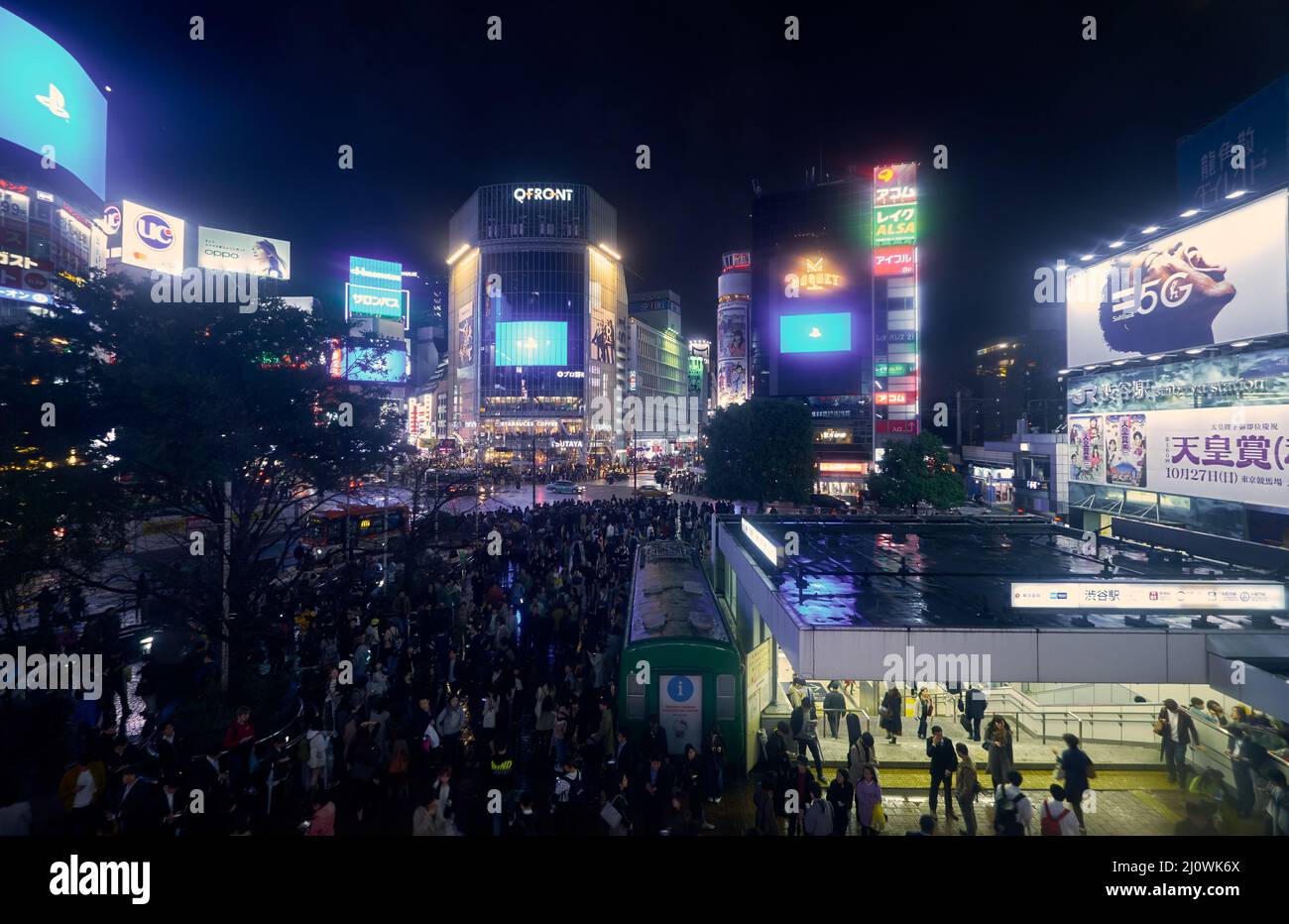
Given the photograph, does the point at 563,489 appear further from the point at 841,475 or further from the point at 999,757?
Result: the point at 999,757

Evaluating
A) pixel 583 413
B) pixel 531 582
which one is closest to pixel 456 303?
pixel 583 413

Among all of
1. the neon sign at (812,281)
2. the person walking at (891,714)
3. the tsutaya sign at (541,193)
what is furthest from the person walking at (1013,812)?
the tsutaya sign at (541,193)

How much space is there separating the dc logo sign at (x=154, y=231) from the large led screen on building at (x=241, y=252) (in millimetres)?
5382

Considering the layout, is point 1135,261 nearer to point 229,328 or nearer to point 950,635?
point 950,635

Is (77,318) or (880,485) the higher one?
(77,318)

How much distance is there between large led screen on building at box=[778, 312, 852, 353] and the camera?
2324 inches

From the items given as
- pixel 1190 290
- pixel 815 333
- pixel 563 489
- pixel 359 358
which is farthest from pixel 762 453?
pixel 815 333

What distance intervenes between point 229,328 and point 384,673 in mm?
7751

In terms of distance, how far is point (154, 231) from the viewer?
54.2 m

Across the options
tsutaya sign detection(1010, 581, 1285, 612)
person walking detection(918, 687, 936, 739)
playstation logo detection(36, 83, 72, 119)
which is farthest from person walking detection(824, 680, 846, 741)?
playstation logo detection(36, 83, 72, 119)

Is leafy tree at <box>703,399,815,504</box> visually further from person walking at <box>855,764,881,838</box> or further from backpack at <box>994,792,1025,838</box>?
backpack at <box>994,792,1025,838</box>

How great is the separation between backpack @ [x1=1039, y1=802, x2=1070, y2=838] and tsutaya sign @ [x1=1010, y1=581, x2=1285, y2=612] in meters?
3.34

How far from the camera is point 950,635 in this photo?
345 inches

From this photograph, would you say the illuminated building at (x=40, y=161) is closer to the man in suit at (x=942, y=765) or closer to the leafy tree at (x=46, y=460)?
the leafy tree at (x=46, y=460)
